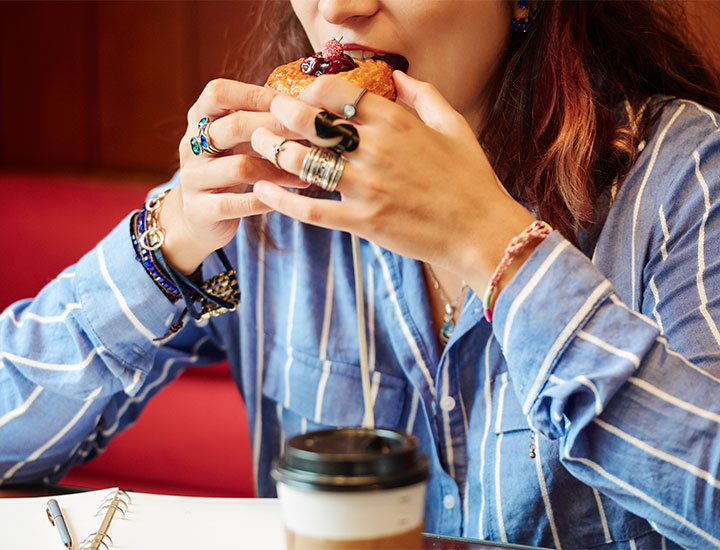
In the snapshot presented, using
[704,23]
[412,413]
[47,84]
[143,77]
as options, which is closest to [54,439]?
[412,413]

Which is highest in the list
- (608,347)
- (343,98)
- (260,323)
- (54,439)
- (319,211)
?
(343,98)

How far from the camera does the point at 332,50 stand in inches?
40.1

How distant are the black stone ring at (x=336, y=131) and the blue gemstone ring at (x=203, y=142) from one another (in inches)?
9.6

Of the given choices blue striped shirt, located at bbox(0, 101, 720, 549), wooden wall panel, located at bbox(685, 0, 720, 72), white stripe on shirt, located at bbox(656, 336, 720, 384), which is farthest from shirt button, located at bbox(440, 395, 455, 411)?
wooden wall panel, located at bbox(685, 0, 720, 72)

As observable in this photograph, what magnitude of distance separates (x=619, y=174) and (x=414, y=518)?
0.69 metres

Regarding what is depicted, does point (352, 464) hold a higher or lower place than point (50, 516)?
higher

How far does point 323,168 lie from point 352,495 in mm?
342

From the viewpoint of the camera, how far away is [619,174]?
1.11m

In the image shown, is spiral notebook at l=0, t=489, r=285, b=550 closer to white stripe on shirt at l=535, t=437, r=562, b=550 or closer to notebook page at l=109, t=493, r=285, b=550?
notebook page at l=109, t=493, r=285, b=550

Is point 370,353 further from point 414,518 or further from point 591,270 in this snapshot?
point 414,518

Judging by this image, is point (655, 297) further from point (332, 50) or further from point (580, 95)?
point (332, 50)

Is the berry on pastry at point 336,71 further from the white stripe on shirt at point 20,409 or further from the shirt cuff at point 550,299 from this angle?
the white stripe on shirt at point 20,409

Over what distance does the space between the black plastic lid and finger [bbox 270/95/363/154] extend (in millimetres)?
298

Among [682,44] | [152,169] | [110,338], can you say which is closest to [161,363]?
[110,338]
